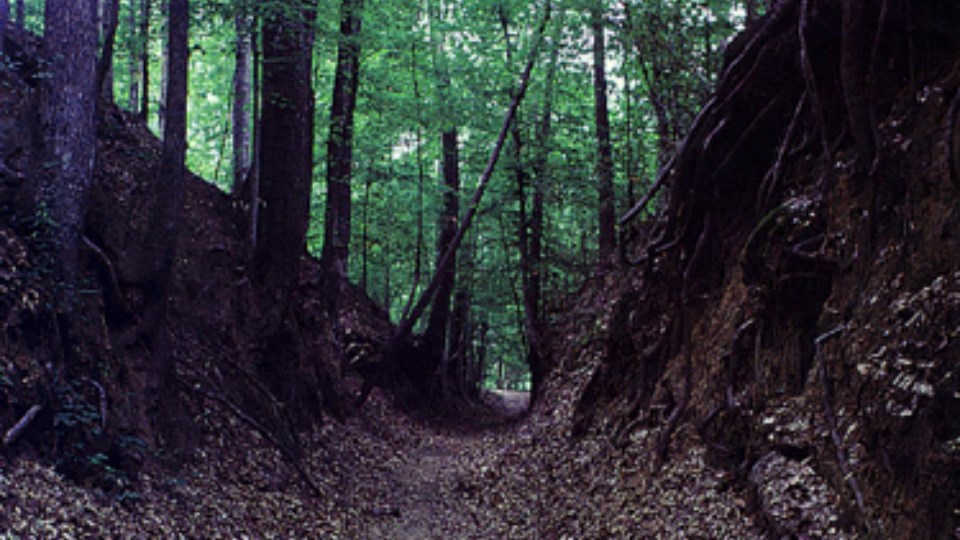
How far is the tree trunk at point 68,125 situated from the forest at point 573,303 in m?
0.03

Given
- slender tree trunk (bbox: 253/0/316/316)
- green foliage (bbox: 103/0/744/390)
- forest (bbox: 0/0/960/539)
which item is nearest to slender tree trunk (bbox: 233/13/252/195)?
forest (bbox: 0/0/960/539)

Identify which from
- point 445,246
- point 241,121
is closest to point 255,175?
point 241,121

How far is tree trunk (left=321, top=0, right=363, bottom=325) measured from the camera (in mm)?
14148

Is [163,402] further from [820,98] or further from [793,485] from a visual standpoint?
[820,98]

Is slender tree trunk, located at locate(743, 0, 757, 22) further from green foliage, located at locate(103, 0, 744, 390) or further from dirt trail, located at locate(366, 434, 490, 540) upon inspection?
dirt trail, located at locate(366, 434, 490, 540)

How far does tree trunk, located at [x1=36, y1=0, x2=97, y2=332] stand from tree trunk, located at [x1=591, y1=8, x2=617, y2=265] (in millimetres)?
8949

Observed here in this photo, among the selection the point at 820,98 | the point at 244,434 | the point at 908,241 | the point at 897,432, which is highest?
the point at 820,98

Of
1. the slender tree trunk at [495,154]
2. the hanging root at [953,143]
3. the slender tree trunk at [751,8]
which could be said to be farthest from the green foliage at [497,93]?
the hanging root at [953,143]

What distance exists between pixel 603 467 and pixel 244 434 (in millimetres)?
4897

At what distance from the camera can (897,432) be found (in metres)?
5.04

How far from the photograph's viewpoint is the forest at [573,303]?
5863mm

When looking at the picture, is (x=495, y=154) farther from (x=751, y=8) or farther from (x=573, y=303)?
(x=751, y=8)

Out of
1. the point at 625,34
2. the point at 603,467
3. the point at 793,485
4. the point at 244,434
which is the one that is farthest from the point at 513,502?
the point at 625,34

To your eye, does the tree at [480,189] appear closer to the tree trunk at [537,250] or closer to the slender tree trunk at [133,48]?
the tree trunk at [537,250]
